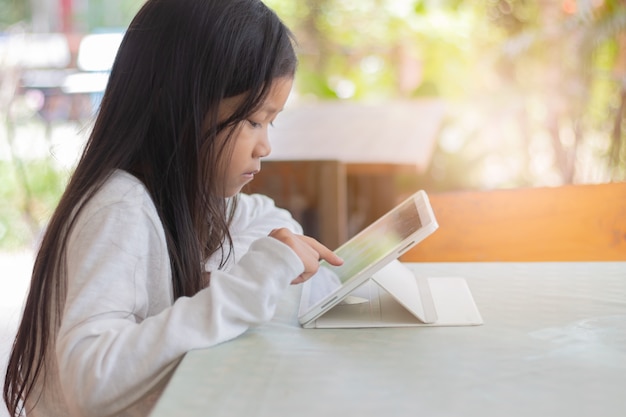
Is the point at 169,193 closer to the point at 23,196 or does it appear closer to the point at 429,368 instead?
the point at 429,368

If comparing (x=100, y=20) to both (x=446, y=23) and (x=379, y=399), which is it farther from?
(x=379, y=399)

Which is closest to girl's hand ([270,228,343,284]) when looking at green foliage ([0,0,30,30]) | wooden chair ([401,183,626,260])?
wooden chair ([401,183,626,260])

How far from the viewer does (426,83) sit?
5191 mm

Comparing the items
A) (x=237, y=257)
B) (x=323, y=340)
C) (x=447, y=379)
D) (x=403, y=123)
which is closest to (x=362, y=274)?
(x=323, y=340)

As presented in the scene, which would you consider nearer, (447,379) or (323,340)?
(447,379)

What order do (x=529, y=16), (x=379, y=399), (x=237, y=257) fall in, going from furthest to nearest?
(x=529, y=16), (x=237, y=257), (x=379, y=399)

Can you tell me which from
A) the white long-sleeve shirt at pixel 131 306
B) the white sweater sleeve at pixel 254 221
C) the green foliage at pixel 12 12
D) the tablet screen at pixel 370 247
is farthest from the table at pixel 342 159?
the green foliage at pixel 12 12

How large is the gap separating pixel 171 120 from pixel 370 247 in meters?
0.29

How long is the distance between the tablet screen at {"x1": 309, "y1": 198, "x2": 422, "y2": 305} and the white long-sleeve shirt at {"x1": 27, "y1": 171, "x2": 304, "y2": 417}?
0.41 ft

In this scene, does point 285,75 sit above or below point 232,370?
above

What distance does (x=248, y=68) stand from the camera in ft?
3.45

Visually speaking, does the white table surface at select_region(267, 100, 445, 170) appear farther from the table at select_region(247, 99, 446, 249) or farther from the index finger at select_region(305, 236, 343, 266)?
the index finger at select_region(305, 236, 343, 266)

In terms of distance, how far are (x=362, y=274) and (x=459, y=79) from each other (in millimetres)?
4448

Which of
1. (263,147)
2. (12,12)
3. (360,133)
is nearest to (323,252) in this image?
(263,147)
